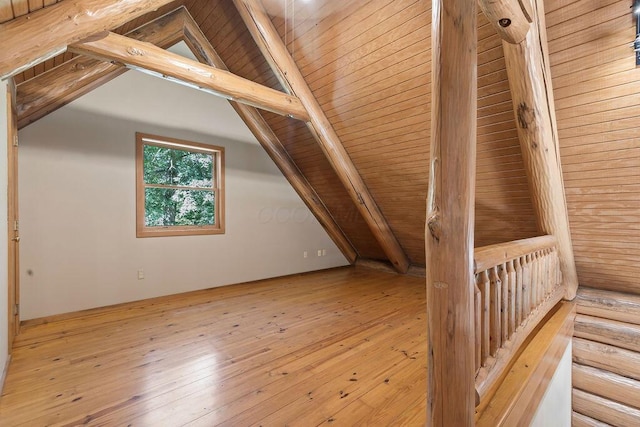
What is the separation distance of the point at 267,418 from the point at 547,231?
9.15ft

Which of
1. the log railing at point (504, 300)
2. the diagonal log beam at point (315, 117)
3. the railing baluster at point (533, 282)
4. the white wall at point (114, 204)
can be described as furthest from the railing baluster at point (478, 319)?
the white wall at point (114, 204)

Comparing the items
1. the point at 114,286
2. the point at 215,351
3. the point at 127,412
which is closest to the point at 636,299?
the point at 215,351

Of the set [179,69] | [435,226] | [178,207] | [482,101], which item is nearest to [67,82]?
[179,69]

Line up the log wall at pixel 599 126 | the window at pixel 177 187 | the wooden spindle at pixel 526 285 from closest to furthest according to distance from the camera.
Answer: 1. the log wall at pixel 599 126
2. the wooden spindle at pixel 526 285
3. the window at pixel 177 187

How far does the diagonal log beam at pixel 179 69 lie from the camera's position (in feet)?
6.40

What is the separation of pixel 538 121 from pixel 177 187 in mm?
3832

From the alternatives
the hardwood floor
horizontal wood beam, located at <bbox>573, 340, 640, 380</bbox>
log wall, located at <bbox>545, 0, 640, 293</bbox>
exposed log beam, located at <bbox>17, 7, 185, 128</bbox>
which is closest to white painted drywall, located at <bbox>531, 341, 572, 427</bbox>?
horizontal wood beam, located at <bbox>573, 340, 640, 380</bbox>

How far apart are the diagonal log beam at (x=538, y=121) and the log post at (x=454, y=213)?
1.91 ft

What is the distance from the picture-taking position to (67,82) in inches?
99.8

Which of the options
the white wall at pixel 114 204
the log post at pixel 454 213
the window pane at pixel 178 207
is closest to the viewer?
the log post at pixel 454 213

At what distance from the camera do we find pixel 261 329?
2570 millimetres

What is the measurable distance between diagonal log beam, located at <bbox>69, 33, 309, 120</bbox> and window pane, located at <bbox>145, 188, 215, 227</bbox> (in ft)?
5.43

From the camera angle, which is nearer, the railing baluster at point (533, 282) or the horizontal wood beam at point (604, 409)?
the railing baluster at point (533, 282)

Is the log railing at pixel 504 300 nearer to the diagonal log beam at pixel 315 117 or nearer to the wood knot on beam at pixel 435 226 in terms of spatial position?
the wood knot on beam at pixel 435 226
